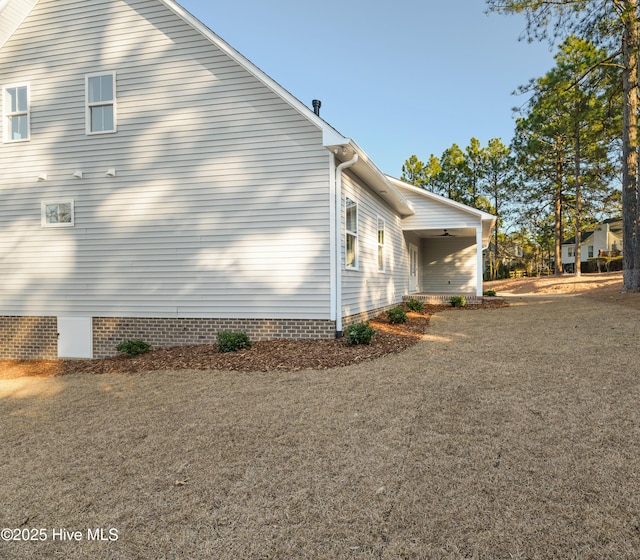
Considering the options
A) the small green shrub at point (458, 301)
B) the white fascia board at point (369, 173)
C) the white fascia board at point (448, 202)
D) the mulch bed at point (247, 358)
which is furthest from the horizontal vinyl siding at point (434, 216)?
the mulch bed at point (247, 358)

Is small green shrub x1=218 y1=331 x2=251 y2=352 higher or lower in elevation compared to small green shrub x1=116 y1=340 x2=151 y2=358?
higher

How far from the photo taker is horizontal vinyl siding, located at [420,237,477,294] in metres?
19.2

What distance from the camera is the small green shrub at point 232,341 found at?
24.2ft

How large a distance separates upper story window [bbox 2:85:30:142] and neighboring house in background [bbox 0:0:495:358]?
3 cm

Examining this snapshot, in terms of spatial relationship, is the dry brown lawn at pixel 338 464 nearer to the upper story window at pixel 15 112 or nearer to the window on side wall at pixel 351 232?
the window on side wall at pixel 351 232

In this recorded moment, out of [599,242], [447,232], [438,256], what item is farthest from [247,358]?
[599,242]

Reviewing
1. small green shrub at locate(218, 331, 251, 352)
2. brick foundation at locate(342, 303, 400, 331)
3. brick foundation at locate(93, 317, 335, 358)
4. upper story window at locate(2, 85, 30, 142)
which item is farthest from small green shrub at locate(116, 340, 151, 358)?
upper story window at locate(2, 85, 30, 142)

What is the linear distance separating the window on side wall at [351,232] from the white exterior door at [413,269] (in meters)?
8.14

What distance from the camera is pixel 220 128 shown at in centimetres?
807

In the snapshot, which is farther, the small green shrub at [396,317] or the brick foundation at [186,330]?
the small green shrub at [396,317]

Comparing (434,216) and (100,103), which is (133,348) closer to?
(100,103)

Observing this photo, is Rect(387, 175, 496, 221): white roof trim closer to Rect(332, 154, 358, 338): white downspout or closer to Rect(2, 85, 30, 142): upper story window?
Rect(332, 154, 358, 338): white downspout

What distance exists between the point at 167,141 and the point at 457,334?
716cm

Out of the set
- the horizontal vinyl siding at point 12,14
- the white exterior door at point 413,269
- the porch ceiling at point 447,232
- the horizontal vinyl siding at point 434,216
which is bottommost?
the white exterior door at point 413,269
